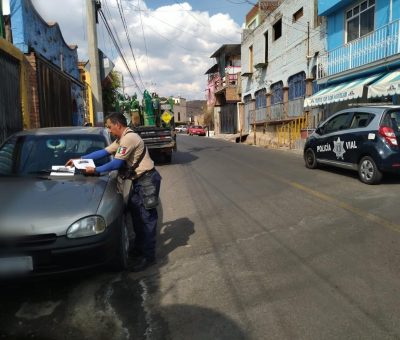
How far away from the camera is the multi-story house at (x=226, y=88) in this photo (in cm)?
4191

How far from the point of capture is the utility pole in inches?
503

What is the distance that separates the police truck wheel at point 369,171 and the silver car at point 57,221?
6.07m

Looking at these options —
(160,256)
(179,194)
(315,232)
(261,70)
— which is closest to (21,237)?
(160,256)

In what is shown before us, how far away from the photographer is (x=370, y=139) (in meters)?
8.87

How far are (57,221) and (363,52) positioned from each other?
55.9ft

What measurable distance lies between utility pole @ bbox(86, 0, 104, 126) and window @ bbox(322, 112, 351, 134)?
683cm

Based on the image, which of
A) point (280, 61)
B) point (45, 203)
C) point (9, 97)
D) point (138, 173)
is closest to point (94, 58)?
point (9, 97)

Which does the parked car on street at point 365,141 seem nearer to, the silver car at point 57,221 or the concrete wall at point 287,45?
the silver car at point 57,221

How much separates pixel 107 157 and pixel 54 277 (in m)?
2.07

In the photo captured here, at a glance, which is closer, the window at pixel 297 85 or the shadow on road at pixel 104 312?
the shadow on road at pixel 104 312

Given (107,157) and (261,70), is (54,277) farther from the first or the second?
(261,70)

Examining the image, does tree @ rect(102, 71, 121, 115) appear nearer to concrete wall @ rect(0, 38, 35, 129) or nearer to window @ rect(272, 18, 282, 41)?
window @ rect(272, 18, 282, 41)

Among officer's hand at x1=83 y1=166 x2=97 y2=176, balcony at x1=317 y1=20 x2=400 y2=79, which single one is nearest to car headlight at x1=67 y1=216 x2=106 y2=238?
officer's hand at x1=83 y1=166 x2=97 y2=176

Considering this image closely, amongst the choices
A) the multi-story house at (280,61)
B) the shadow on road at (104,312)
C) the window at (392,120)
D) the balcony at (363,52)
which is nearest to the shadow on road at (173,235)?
the shadow on road at (104,312)
